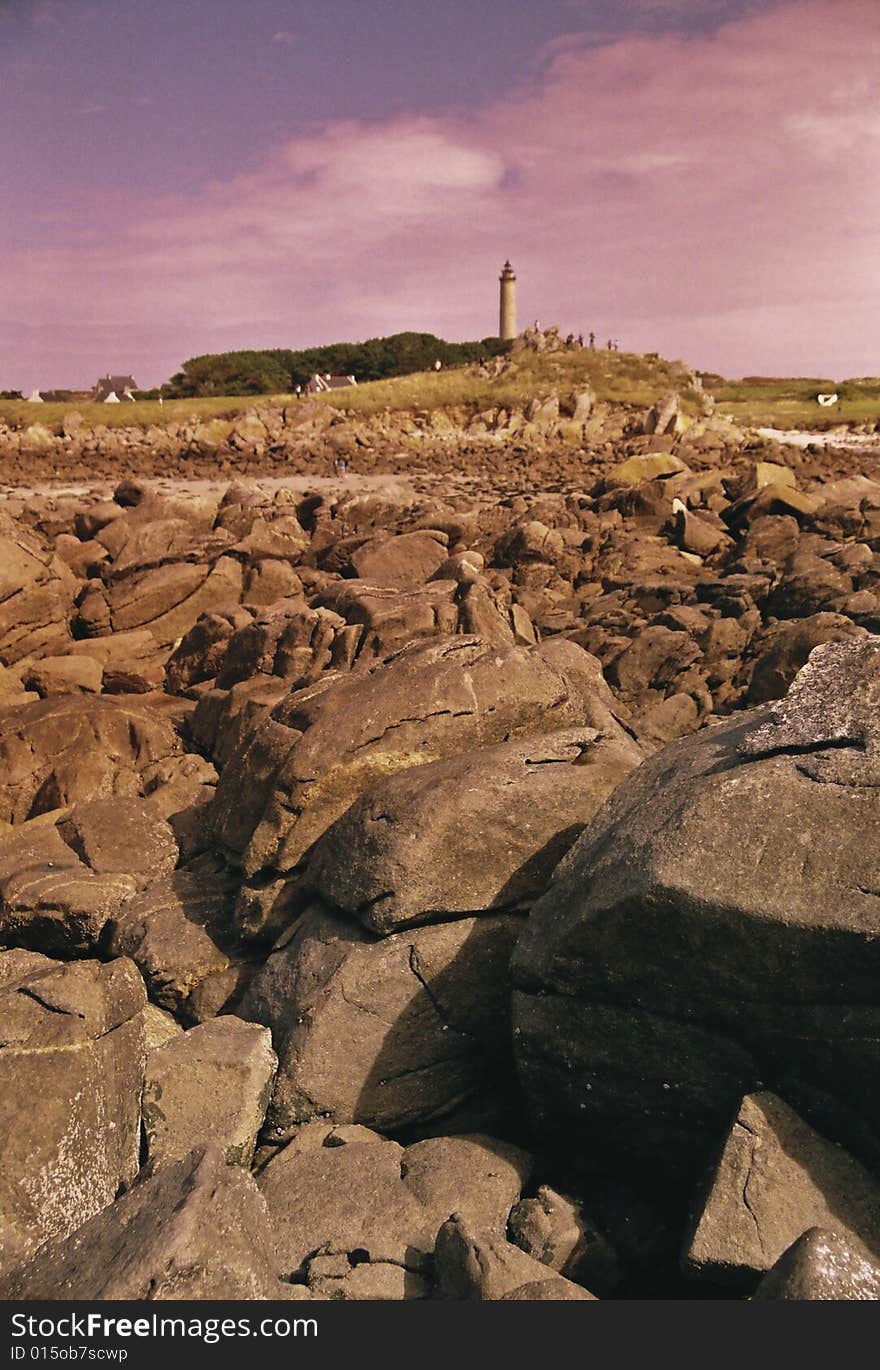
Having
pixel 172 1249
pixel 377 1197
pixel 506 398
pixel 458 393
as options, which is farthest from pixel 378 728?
pixel 458 393

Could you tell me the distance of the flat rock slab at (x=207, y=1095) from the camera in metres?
6.55

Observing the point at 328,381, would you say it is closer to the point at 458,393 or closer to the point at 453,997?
the point at 458,393

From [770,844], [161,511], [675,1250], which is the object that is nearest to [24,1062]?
[675,1250]

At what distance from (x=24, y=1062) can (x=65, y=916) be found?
3.32 meters

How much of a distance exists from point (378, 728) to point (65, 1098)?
3.58 metres

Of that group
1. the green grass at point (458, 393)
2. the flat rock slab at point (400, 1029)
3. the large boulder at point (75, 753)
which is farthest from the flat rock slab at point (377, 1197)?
the green grass at point (458, 393)

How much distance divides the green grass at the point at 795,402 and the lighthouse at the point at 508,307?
17.2 m

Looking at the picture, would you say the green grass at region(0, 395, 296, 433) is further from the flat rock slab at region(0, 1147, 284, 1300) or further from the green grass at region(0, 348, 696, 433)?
the flat rock slab at region(0, 1147, 284, 1300)

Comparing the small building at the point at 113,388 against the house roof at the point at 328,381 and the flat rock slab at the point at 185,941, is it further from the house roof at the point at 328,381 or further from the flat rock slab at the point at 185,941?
the flat rock slab at the point at 185,941

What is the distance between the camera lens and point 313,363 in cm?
8331

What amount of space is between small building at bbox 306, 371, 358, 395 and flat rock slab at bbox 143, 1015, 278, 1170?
230ft

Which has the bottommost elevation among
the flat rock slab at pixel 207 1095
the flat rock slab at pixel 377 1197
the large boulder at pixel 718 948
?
the flat rock slab at pixel 377 1197

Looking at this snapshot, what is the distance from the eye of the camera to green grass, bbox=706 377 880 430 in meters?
59.1

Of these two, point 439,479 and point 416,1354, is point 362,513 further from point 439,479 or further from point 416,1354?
point 416,1354
